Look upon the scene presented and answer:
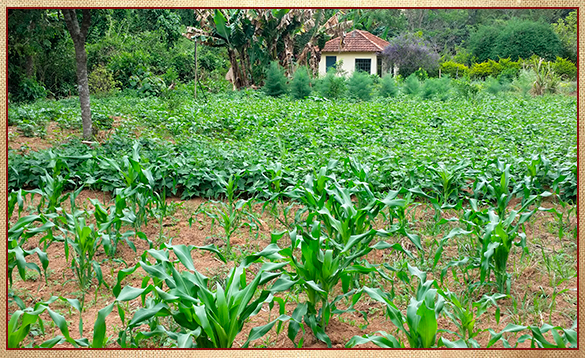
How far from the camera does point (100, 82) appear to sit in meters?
10.7

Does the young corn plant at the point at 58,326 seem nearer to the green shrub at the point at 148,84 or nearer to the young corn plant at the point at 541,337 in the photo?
the young corn plant at the point at 541,337

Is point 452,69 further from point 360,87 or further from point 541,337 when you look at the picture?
point 541,337

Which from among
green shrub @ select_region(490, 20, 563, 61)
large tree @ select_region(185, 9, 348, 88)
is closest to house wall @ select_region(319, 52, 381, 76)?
large tree @ select_region(185, 9, 348, 88)

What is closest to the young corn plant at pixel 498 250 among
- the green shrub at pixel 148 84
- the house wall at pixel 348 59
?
the green shrub at pixel 148 84

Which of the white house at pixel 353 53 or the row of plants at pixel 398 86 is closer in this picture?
the row of plants at pixel 398 86

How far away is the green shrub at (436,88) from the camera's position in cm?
1089

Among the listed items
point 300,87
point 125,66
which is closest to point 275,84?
point 300,87

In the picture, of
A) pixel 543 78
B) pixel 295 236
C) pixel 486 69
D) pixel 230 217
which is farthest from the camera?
pixel 486 69

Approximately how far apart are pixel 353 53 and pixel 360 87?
4.60m

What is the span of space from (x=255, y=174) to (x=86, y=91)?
264 centimetres

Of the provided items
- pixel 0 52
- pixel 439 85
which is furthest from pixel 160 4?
pixel 439 85

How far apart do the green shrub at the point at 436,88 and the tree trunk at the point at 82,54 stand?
7774 millimetres

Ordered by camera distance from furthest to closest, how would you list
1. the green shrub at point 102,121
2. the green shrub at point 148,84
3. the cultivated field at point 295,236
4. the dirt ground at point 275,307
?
1. the green shrub at point 148,84
2. the green shrub at point 102,121
3. the dirt ground at point 275,307
4. the cultivated field at point 295,236

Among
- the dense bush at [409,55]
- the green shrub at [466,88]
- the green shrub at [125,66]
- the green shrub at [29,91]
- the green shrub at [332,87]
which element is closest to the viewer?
the green shrub at [29,91]
